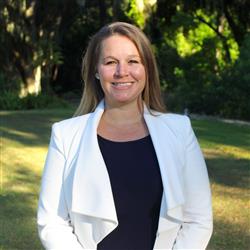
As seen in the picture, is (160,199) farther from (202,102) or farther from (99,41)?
(202,102)

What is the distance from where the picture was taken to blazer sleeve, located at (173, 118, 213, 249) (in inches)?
84.2

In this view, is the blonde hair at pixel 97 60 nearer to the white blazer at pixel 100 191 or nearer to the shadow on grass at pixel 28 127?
the white blazer at pixel 100 191

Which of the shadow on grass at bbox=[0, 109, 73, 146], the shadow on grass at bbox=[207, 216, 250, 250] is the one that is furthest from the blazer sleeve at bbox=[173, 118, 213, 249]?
the shadow on grass at bbox=[0, 109, 73, 146]

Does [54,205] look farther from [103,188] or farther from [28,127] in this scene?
[28,127]

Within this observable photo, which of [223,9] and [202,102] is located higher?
[223,9]

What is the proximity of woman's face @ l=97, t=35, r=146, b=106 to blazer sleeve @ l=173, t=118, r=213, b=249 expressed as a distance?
25 centimetres

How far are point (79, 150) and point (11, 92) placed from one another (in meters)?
20.5

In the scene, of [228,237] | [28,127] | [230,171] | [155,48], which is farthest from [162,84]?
[228,237]

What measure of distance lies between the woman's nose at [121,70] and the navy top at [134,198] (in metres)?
0.29

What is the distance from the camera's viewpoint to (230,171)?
8.97m

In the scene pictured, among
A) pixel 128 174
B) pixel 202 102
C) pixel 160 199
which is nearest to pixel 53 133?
pixel 128 174

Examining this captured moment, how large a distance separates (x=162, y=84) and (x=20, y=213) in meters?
17.9

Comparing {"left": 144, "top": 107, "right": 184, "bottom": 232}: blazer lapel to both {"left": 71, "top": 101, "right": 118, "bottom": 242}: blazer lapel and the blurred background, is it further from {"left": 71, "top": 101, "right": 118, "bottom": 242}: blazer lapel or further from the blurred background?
the blurred background

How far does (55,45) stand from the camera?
2522 cm
